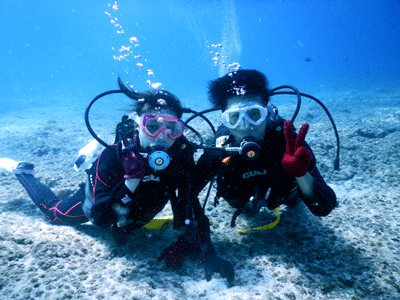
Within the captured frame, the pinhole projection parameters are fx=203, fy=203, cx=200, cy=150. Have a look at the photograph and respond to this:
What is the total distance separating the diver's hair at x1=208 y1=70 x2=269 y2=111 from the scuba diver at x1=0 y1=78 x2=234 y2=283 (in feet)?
2.27

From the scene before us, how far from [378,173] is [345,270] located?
3.63 metres

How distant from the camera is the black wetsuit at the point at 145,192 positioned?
2652 millimetres

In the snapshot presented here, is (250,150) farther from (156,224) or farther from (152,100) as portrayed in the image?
(156,224)

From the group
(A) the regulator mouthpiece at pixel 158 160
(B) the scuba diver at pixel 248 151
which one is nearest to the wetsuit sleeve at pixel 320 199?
(B) the scuba diver at pixel 248 151

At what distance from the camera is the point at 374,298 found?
185 centimetres

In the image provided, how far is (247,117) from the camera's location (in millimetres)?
2754

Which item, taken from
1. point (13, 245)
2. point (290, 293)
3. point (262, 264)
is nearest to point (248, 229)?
point (262, 264)

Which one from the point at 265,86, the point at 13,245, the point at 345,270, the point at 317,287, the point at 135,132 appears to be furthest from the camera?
the point at 265,86

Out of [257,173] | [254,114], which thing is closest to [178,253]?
[257,173]

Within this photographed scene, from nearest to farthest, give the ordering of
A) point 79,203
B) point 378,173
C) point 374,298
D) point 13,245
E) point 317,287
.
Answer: point 374,298 → point 317,287 → point 13,245 → point 79,203 → point 378,173

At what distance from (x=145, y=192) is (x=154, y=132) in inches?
35.6

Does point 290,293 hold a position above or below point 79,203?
below

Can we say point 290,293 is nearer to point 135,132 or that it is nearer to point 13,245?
point 135,132

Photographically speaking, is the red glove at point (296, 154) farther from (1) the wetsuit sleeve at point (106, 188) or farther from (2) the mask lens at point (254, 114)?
(1) the wetsuit sleeve at point (106, 188)
